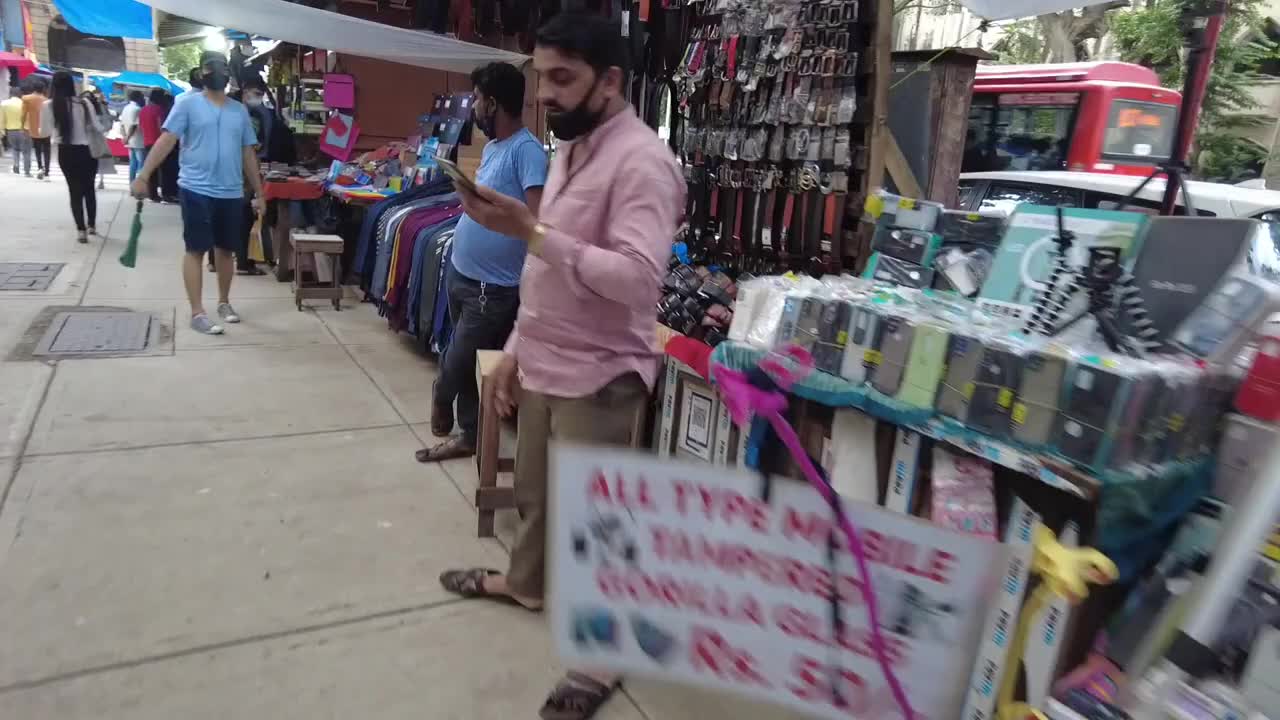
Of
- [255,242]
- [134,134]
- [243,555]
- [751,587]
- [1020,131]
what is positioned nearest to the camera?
[751,587]

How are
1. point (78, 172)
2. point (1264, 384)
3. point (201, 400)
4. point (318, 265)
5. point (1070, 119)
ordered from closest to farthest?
point (1264, 384)
point (201, 400)
point (318, 265)
point (78, 172)
point (1070, 119)

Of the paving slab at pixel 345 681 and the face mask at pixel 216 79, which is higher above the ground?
the face mask at pixel 216 79

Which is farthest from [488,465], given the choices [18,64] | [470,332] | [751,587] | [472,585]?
[18,64]

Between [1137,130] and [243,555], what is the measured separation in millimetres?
10608

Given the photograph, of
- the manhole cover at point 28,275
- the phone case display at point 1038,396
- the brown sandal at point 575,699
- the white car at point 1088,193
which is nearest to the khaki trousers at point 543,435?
the brown sandal at point 575,699

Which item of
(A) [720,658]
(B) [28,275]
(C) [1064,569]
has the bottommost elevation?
(B) [28,275]

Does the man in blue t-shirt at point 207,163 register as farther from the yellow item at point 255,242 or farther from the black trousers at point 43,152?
the black trousers at point 43,152

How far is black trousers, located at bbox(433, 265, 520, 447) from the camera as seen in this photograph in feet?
11.9

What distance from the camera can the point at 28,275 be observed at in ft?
24.1

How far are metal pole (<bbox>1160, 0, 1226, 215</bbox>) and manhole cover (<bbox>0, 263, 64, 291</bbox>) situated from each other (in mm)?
8017

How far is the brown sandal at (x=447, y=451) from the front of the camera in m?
4.04

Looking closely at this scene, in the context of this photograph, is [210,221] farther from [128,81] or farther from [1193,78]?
[128,81]

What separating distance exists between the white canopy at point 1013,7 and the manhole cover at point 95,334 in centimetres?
534

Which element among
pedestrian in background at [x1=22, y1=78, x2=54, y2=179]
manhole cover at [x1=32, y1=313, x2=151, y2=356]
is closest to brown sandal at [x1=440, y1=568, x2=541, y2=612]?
manhole cover at [x1=32, y1=313, x2=151, y2=356]
